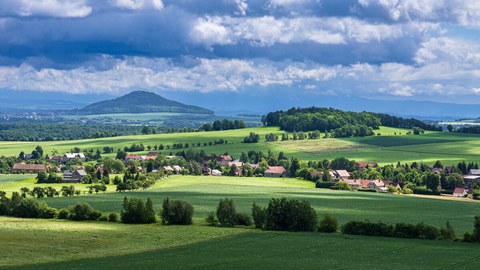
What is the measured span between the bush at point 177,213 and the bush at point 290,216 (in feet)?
26.6

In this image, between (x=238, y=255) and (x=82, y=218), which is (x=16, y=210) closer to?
(x=82, y=218)

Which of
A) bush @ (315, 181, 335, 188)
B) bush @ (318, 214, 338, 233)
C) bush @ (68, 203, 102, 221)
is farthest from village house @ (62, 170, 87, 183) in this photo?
bush @ (318, 214, 338, 233)

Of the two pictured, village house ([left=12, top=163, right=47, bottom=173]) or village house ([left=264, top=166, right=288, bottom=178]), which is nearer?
village house ([left=12, top=163, right=47, bottom=173])

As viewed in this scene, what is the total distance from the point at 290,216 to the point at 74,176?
2771 inches

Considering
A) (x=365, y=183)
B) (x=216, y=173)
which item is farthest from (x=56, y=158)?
(x=365, y=183)

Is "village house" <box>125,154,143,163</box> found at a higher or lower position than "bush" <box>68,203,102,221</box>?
higher

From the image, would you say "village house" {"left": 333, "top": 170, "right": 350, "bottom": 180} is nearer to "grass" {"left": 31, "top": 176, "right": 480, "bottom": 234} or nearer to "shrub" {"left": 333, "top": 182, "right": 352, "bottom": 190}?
"shrub" {"left": 333, "top": 182, "right": 352, "bottom": 190}

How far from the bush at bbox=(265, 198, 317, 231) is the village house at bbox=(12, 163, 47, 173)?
96308 mm

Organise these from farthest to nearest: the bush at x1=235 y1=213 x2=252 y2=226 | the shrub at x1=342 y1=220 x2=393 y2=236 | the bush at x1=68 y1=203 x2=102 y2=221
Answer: the bush at x1=68 y1=203 x2=102 y2=221, the bush at x1=235 y1=213 x2=252 y2=226, the shrub at x1=342 y1=220 x2=393 y2=236

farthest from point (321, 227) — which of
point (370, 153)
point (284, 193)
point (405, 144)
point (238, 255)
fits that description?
point (405, 144)

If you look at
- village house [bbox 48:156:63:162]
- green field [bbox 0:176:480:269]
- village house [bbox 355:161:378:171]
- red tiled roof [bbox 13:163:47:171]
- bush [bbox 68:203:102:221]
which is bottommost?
green field [bbox 0:176:480:269]

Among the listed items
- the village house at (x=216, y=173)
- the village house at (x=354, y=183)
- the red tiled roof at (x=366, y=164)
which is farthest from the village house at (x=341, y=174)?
the village house at (x=216, y=173)

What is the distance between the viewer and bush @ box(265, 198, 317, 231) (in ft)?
234

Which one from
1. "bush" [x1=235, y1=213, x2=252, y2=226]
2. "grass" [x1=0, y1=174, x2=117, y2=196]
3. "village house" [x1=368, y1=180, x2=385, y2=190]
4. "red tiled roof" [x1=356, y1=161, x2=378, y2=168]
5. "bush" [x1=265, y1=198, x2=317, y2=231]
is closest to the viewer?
"bush" [x1=265, y1=198, x2=317, y2=231]
